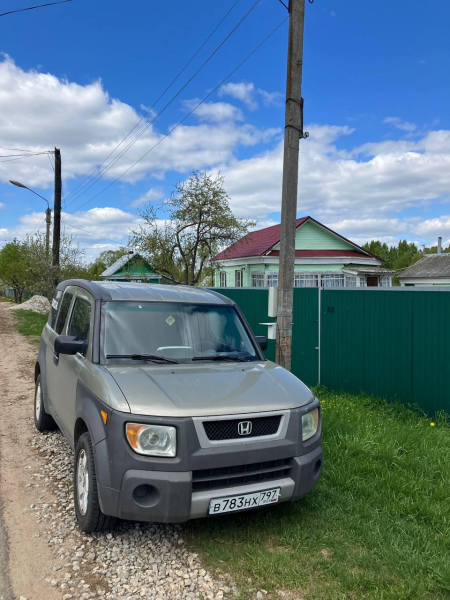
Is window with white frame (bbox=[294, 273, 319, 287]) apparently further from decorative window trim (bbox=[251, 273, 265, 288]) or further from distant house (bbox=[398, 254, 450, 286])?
distant house (bbox=[398, 254, 450, 286])

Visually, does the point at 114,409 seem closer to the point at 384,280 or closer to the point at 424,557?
the point at 424,557

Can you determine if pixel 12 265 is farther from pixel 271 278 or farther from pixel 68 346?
pixel 68 346

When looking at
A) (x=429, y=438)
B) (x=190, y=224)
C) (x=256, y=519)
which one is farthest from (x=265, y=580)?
(x=190, y=224)

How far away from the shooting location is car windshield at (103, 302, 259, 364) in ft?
12.6

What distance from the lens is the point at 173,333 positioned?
4055mm

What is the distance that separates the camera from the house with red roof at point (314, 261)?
2285 cm

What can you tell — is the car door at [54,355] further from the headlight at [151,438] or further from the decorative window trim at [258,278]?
the decorative window trim at [258,278]

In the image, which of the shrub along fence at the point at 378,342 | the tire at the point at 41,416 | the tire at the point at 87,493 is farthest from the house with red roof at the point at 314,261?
the tire at the point at 87,493

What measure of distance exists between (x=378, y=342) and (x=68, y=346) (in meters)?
4.95

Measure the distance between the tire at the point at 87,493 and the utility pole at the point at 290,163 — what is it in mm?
3154

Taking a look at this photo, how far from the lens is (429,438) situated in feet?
17.1

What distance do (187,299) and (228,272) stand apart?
22.9 meters

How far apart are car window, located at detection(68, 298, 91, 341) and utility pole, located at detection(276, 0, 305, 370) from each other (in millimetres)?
2612

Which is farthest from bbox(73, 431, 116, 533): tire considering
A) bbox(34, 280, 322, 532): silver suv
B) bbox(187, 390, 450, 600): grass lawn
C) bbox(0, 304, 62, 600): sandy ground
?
bbox(187, 390, 450, 600): grass lawn
